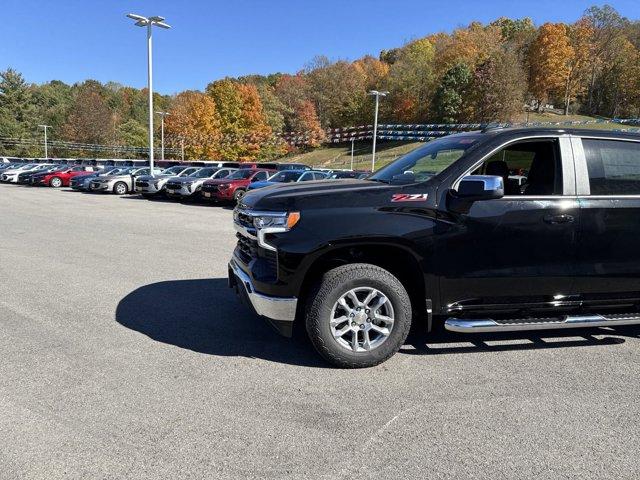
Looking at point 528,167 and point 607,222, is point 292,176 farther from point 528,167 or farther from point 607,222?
point 607,222

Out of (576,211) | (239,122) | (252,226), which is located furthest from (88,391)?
(239,122)

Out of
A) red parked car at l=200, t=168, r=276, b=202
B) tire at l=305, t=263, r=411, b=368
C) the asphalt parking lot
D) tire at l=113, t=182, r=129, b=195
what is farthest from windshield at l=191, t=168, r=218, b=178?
tire at l=305, t=263, r=411, b=368

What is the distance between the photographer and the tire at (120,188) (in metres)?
23.9

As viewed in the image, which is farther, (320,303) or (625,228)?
(625,228)

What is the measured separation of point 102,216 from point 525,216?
1263cm

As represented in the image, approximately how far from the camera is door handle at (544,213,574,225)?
396 centimetres

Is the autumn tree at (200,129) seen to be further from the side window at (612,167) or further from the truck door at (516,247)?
the truck door at (516,247)

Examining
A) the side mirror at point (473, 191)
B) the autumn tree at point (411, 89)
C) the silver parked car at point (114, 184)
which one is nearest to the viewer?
the side mirror at point (473, 191)

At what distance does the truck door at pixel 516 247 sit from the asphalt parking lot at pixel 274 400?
0.56m

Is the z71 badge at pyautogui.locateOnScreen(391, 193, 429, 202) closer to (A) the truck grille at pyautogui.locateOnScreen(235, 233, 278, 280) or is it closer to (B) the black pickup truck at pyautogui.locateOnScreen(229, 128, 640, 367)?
(B) the black pickup truck at pyautogui.locateOnScreen(229, 128, 640, 367)

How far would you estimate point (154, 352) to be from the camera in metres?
4.04

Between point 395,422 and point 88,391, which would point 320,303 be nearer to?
A: point 395,422

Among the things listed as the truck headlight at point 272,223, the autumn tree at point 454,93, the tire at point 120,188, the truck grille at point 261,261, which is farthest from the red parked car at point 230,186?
the autumn tree at point 454,93

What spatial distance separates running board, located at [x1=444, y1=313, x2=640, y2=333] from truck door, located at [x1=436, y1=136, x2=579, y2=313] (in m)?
0.12
